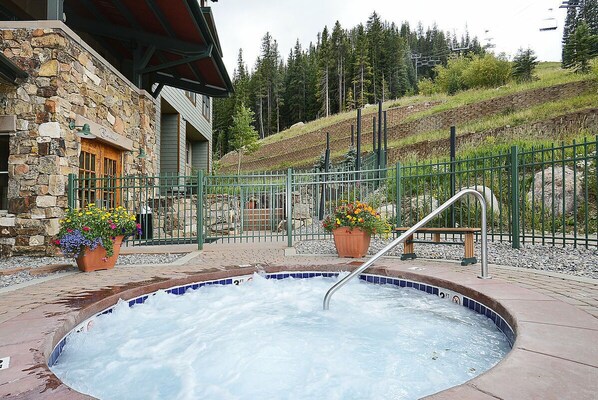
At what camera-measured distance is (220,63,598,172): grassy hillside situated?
13.4 meters

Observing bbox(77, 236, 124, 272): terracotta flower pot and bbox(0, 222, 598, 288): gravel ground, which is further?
bbox(77, 236, 124, 272): terracotta flower pot

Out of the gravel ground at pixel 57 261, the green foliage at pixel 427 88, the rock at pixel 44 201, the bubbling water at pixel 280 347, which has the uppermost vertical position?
the green foliage at pixel 427 88

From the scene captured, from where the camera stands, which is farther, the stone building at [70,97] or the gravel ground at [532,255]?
the stone building at [70,97]

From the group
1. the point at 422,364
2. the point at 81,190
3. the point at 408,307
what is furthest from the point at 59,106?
the point at 422,364

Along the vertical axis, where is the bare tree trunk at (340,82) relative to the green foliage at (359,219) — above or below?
above

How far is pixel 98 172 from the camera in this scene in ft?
23.1

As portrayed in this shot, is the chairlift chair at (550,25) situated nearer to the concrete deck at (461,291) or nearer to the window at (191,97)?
the window at (191,97)

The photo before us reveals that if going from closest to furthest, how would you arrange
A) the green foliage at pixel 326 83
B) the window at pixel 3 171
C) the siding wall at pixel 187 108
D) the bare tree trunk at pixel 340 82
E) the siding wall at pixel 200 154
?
the window at pixel 3 171
the siding wall at pixel 187 108
the siding wall at pixel 200 154
the green foliage at pixel 326 83
the bare tree trunk at pixel 340 82

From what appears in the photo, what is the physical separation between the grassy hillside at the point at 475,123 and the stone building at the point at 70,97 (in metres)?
9.92

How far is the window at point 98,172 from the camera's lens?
646 cm

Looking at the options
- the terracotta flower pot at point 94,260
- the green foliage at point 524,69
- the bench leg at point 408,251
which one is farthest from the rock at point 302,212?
the green foliage at point 524,69

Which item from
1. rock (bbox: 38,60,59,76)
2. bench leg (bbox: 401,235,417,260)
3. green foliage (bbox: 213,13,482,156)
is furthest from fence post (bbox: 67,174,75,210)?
green foliage (bbox: 213,13,482,156)

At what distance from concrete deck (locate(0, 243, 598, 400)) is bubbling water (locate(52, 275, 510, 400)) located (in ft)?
0.71

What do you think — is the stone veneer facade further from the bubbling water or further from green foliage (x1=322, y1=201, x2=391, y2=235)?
green foliage (x1=322, y1=201, x2=391, y2=235)
